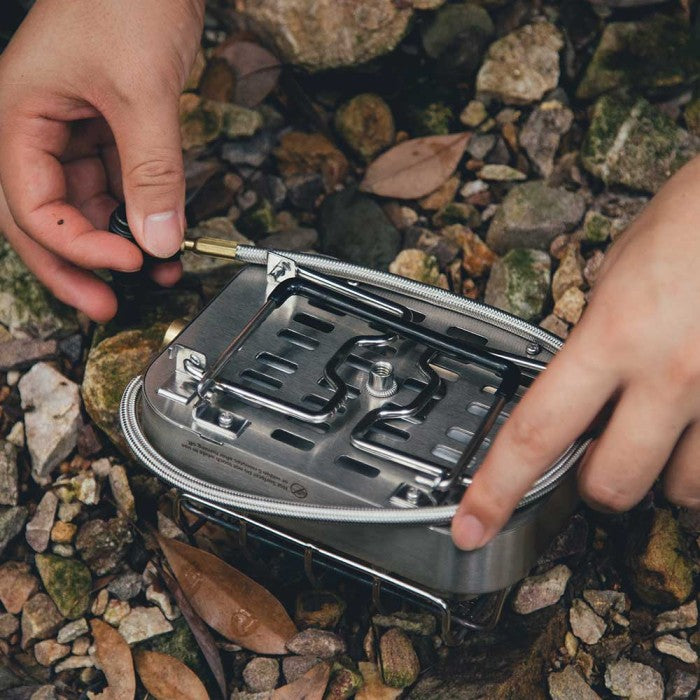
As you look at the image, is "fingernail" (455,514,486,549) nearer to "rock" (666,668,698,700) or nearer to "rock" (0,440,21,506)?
"rock" (666,668,698,700)

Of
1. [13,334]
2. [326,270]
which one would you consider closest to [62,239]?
[13,334]

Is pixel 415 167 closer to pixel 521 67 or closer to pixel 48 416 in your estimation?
pixel 521 67

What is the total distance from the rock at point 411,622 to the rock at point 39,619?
0.72 meters

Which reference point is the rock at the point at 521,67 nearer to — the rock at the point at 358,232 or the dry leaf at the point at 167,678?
the rock at the point at 358,232

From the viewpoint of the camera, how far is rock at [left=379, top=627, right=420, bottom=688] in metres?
2.09

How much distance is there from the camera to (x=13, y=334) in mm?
2680

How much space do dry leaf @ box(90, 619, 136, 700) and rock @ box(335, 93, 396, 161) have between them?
5.38ft

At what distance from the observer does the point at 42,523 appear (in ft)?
7.73

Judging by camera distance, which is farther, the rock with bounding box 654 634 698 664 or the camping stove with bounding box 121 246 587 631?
the rock with bounding box 654 634 698 664

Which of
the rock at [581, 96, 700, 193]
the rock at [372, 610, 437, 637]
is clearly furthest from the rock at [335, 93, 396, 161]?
the rock at [372, 610, 437, 637]

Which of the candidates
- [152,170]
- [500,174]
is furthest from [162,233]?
[500,174]

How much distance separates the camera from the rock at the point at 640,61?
10.2 feet

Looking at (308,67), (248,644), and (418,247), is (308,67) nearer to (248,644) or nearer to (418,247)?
(418,247)

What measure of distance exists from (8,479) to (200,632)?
63 cm
